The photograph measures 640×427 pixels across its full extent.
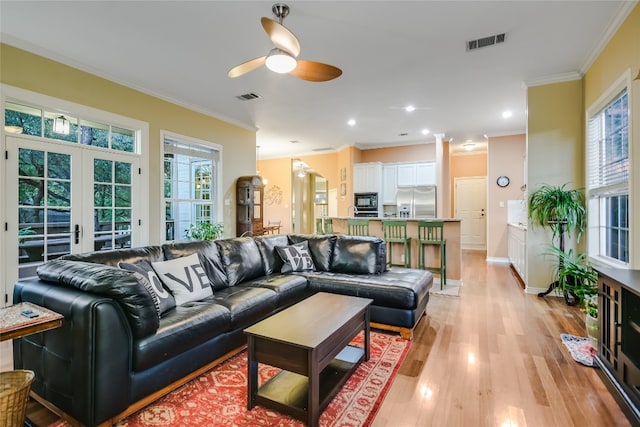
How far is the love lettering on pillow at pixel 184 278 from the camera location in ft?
7.95

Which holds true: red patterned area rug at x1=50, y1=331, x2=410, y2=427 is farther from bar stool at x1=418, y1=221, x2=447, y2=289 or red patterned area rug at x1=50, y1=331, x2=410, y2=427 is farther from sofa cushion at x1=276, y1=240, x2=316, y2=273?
bar stool at x1=418, y1=221, x2=447, y2=289

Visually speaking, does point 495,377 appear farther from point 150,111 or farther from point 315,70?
point 150,111

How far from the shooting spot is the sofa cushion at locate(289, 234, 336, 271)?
12.6ft

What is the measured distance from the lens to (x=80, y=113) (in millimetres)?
3826

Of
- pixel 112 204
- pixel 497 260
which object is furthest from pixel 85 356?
pixel 497 260

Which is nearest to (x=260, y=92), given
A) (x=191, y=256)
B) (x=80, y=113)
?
(x=80, y=113)

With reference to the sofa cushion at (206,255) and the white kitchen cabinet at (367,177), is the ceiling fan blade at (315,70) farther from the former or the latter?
the white kitchen cabinet at (367,177)

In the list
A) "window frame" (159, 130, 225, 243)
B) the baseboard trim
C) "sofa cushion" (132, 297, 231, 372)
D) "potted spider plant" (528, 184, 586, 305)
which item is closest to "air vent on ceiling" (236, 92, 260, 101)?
"window frame" (159, 130, 225, 243)

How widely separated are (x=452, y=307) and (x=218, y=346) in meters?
2.85

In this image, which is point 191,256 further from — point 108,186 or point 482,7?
point 482,7

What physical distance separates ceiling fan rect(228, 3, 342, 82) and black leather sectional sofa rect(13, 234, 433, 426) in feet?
5.92

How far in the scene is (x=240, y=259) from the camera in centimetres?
329

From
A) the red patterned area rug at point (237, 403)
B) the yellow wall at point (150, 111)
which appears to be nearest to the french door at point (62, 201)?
the yellow wall at point (150, 111)

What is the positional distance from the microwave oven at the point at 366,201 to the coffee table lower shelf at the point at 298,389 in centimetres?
608
